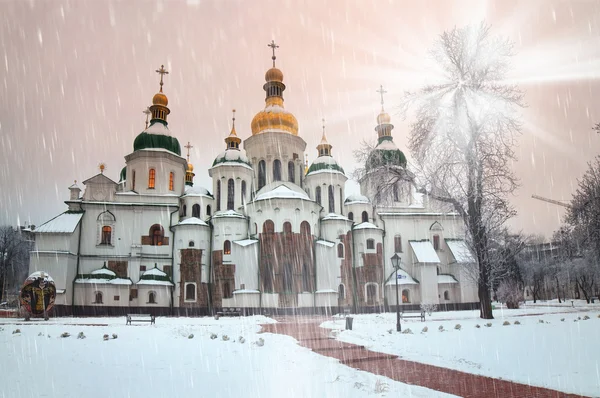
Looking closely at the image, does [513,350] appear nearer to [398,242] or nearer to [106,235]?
[398,242]

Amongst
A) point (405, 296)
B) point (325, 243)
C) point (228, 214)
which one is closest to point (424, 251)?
point (405, 296)

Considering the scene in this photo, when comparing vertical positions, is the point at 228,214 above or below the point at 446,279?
above

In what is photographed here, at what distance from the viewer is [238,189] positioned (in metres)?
41.8

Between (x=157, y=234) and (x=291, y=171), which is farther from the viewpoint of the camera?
(x=291, y=171)

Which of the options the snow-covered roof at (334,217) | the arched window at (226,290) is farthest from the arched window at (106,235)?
the snow-covered roof at (334,217)

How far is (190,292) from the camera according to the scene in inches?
1475

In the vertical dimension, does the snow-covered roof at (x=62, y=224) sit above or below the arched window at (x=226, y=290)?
above

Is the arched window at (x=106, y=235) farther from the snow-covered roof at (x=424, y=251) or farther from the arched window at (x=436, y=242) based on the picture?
the arched window at (x=436, y=242)

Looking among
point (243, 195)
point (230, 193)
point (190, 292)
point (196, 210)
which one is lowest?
point (190, 292)

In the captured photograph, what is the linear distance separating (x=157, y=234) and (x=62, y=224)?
752 cm

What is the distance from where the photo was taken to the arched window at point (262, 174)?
4394 cm

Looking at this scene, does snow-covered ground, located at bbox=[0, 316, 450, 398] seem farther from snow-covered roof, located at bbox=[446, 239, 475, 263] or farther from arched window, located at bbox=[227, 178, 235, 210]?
snow-covered roof, located at bbox=[446, 239, 475, 263]

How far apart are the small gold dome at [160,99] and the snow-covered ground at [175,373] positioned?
110 feet

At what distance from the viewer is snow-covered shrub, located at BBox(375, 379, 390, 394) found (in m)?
7.59
